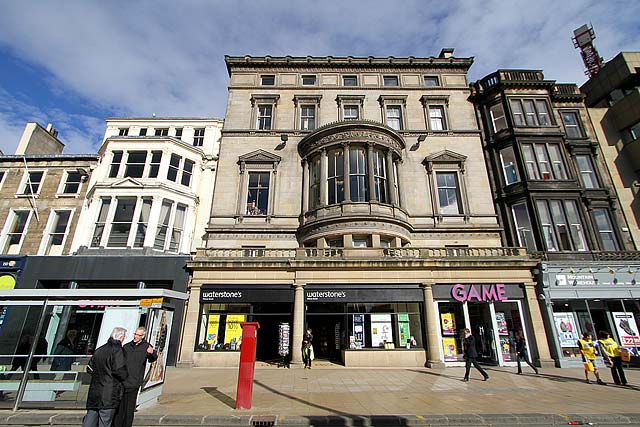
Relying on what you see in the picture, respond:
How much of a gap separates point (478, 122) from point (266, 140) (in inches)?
636

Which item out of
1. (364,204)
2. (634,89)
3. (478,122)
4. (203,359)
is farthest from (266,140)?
(634,89)

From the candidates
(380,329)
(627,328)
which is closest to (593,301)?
(627,328)

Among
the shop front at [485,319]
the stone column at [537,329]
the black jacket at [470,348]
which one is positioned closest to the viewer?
the black jacket at [470,348]

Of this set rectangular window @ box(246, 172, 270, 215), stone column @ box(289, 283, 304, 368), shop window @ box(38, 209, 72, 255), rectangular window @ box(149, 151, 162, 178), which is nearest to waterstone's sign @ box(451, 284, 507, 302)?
stone column @ box(289, 283, 304, 368)

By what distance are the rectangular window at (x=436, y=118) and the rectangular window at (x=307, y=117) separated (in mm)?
9062

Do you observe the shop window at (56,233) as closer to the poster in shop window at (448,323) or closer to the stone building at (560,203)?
the poster in shop window at (448,323)

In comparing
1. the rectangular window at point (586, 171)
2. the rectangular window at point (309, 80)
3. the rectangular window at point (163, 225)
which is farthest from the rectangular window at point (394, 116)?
the rectangular window at point (163, 225)

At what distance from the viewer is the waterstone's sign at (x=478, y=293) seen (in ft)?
51.8

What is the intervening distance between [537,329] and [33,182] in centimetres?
3177

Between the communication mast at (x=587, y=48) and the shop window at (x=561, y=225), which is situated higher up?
the communication mast at (x=587, y=48)

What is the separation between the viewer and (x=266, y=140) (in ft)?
73.2

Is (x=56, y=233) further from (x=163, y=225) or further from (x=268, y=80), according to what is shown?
A: (x=268, y=80)

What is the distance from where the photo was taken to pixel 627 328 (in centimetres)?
1591

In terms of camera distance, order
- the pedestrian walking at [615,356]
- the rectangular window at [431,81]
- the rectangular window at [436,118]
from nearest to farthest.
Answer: the pedestrian walking at [615,356]
the rectangular window at [436,118]
the rectangular window at [431,81]
